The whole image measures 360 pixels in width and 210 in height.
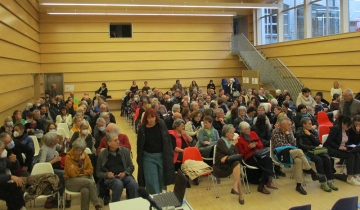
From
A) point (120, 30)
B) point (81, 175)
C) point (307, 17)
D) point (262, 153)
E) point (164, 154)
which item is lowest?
point (81, 175)

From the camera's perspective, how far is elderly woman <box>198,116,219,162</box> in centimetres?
593

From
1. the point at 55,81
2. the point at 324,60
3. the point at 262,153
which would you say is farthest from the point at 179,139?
the point at 55,81

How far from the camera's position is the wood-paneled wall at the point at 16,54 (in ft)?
28.6

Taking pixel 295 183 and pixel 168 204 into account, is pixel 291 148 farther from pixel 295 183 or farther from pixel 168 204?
pixel 168 204

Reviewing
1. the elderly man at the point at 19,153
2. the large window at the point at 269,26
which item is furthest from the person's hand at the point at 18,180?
the large window at the point at 269,26

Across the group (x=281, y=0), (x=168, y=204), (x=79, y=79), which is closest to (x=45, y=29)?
(x=79, y=79)

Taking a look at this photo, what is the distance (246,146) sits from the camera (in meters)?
5.64

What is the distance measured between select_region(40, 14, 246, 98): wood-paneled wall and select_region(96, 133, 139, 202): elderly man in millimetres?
12090

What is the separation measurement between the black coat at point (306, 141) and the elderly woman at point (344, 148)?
33 centimetres

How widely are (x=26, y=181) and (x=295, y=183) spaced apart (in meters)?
4.41

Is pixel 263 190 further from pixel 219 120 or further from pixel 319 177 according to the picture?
pixel 219 120

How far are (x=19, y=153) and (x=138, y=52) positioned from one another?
482 inches

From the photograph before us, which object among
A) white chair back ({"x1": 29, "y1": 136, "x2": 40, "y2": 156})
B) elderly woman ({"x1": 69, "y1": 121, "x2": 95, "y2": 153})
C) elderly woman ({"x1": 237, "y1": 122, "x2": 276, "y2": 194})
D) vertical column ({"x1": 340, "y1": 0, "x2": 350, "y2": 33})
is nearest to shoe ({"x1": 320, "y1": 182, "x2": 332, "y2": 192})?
elderly woman ({"x1": 237, "y1": 122, "x2": 276, "y2": 194})

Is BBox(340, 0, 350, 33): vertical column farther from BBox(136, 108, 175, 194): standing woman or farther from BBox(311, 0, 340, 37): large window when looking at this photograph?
BBox(136, 108, 175, 194): standing woman
